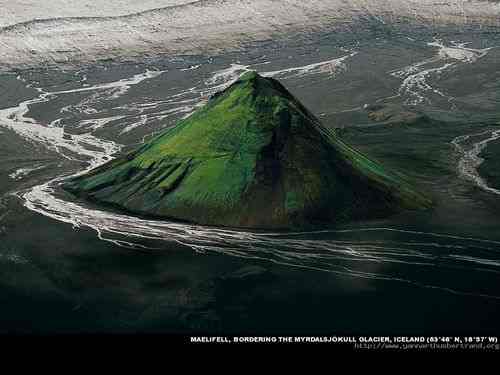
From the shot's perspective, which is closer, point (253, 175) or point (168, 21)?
point (253, 175)

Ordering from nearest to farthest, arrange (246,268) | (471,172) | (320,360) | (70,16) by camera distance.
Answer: (320,360), (246,268), (471,172), (70,16)

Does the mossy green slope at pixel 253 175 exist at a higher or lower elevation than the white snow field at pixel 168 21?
lower

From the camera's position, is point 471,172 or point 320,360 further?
point 471,172

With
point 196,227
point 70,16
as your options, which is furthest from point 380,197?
point 70,16

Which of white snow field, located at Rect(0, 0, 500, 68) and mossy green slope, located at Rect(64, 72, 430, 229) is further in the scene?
white snow field, located at Rect(0, 0, 500, 68)

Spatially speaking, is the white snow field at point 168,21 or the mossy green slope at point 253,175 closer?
the mossy green slope at point 253,175

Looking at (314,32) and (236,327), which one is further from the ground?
(314,32)

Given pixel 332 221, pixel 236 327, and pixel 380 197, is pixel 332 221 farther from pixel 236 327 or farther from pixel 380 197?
pixel 236 327

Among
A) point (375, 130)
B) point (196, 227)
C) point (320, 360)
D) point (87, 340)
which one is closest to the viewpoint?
point (320, 360)
